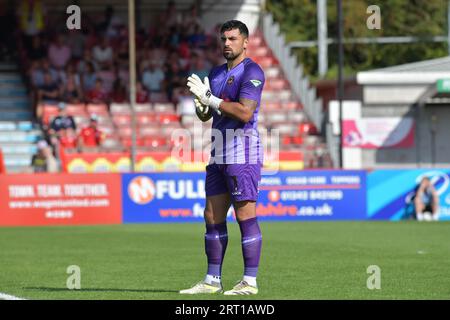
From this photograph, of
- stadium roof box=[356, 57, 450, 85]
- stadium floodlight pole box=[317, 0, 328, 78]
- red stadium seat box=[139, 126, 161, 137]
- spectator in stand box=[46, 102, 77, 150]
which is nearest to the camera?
spectator in stand box=[46, 102, 77, 150]

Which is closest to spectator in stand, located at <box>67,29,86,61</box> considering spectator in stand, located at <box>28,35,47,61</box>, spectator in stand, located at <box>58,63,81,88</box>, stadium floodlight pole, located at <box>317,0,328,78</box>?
spectator in stand, located at <box>28,35,47,61</box>

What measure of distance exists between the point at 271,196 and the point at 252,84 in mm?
16860

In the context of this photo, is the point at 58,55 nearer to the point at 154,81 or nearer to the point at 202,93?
the point at 154,81

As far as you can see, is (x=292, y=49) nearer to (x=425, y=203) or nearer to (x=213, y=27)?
(x=213, y=27)

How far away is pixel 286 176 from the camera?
26.8 m

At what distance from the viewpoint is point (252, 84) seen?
10016mm

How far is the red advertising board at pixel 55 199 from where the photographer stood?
85.5 feet

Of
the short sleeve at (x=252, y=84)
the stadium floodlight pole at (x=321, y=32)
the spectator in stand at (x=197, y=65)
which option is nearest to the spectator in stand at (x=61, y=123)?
the spectator in stand at (x=197, y=65)

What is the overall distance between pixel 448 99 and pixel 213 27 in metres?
8.02

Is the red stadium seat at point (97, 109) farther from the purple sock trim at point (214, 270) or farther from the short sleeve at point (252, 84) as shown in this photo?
the short sleeve at point (252, 84)

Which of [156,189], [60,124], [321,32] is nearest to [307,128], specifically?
[60,124]

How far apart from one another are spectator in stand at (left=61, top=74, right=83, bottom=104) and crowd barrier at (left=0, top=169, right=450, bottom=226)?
7799 millimetres

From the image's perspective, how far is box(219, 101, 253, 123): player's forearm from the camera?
9.93 m

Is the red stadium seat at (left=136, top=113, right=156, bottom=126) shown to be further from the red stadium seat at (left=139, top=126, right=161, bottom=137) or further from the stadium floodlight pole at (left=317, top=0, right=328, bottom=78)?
the stadium floodlight pole at (left=317, top=0, right=328, bottom=78)
